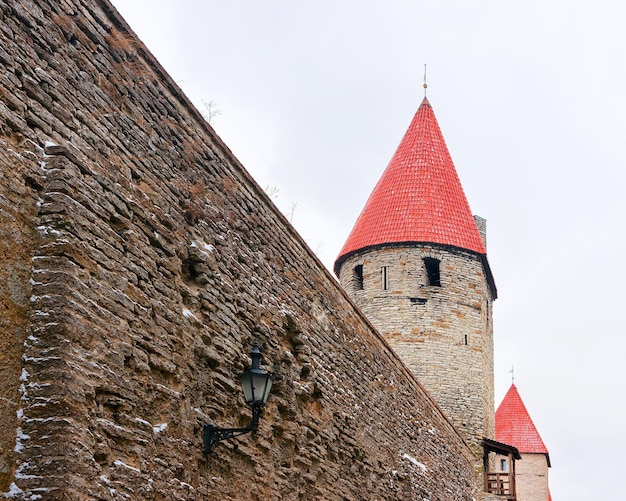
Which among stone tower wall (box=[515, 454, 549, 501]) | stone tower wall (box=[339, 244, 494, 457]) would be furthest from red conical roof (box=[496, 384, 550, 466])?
stone tower wall (box=[339, 244, 494, 457])

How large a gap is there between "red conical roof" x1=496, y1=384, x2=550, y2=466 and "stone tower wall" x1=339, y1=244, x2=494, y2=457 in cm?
1392

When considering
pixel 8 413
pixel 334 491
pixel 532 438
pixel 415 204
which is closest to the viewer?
pixel 8 413

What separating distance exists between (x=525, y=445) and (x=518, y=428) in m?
0.71

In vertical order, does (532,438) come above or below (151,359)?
above

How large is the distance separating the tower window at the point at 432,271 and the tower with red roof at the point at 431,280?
0.03 meters

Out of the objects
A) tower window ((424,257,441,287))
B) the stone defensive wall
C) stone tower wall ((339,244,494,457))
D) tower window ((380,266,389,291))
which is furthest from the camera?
tower window ((424,257,441,287))

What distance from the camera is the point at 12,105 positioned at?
14.3 ft

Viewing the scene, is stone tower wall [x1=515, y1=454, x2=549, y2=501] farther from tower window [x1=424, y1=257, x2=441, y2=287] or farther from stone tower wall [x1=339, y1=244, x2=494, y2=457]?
tower window [x1=424, y1=257, x2=441, y2=287]

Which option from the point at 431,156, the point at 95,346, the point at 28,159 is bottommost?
the point at 95,346

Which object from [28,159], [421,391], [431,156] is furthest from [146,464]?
[431,156]

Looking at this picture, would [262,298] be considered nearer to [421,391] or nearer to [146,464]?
[146,464]

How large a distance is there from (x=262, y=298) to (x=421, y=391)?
256 inches

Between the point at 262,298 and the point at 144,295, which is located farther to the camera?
the point at 262,298

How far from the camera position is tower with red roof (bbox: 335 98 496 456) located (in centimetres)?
2097
